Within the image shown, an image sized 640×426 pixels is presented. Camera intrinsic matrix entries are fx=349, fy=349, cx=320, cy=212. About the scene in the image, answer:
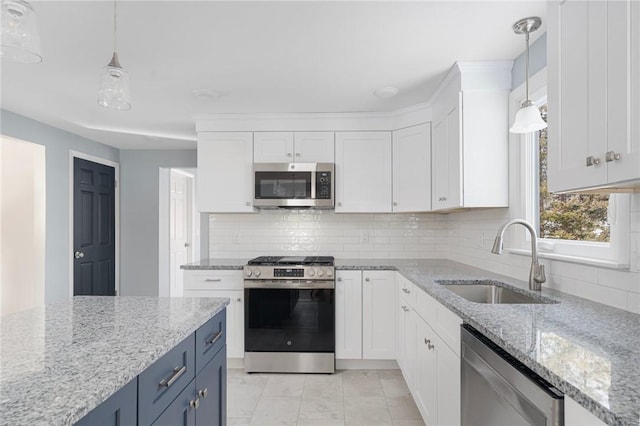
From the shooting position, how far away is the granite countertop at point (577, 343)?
72 cm

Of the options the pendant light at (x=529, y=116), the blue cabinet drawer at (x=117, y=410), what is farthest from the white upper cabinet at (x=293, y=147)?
the blue cabinet drawer at (x=117, y=410)

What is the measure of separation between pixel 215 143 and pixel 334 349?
2.19 m

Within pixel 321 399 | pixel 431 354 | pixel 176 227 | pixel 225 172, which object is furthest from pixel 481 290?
pixel 176 227

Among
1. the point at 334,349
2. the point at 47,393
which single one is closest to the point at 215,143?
the point at 334,349

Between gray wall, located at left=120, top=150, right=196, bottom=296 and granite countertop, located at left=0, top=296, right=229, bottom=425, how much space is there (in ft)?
10.5

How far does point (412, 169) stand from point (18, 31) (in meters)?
2.69

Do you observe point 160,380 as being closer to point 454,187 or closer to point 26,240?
point 454,187

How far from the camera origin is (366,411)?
7.88ft

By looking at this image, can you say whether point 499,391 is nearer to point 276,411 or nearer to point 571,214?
point 571,214

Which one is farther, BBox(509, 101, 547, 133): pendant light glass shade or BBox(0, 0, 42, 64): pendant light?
BBox(509, 101, 547, 133): pendant light glass shade

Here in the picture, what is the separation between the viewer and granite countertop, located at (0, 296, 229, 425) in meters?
0.71

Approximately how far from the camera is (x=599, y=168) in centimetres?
111

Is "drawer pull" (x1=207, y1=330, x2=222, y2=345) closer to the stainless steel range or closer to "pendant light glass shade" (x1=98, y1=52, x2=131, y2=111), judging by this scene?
"pendant light glass shade" (x1=98, y1=52, x2=131, y2=111)

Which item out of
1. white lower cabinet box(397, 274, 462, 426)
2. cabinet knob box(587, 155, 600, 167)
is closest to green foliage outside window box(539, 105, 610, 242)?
cabinet knob box(587, 155, 600, 167)
